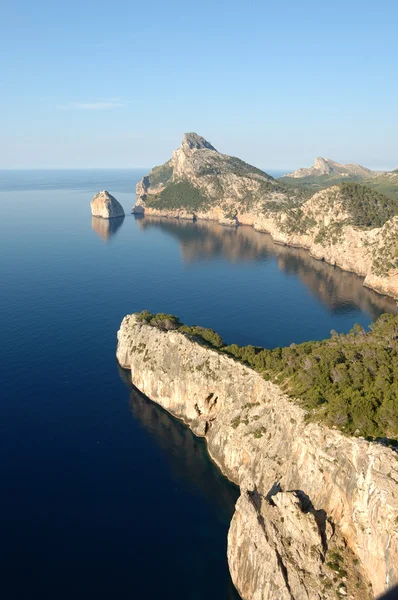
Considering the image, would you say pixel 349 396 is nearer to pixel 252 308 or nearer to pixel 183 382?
pixel 183 382

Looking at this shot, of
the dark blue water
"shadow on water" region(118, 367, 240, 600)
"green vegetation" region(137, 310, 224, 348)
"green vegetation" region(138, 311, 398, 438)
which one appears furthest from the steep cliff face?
"green vegetation" region(137, 310, 224, 348)

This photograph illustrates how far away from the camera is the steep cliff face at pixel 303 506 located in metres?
38.1

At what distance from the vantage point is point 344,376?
55500 millimetres

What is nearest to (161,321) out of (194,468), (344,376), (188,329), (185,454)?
(188,329)

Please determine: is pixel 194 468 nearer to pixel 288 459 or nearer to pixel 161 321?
pixel 288 459

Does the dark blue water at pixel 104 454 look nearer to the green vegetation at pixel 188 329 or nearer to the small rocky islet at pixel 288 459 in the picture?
the small rocky islet at pixel 288 459

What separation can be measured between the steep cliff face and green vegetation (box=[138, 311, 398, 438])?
2.43 metres

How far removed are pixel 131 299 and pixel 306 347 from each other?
8135 centimetres

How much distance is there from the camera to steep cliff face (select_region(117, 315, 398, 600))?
Result: 3806 centimetres

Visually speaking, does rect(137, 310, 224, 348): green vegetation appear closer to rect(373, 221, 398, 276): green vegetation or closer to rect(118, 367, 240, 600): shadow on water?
rect(118, 367, 240, 600): shadow on water

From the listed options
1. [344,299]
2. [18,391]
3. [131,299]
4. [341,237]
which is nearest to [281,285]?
[344,299]

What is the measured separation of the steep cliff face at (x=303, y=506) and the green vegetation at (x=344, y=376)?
2.43m

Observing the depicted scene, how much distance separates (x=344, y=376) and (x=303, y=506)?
1890cm

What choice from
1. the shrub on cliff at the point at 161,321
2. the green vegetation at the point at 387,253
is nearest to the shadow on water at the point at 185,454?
the shrub on cliff at the point at 161,321
